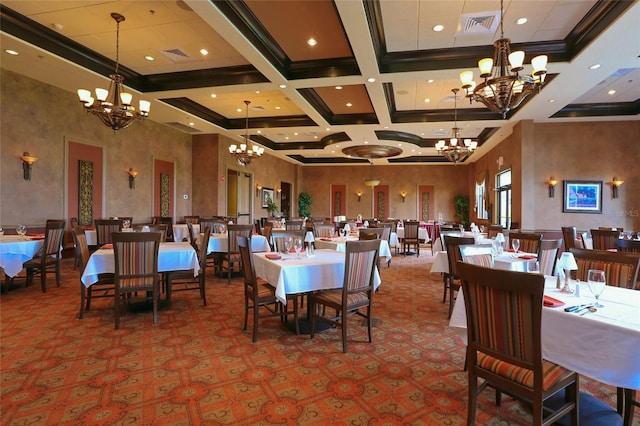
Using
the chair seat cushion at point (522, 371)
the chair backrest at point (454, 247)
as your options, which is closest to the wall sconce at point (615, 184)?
the chair backrest at point (454, 247)

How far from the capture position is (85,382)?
2537 mm

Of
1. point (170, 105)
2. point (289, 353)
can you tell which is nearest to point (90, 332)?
point (289, 353)

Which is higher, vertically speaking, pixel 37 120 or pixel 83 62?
pixel 83 62

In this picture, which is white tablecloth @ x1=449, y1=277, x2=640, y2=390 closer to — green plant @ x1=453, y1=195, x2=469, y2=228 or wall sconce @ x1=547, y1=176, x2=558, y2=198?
wall sconce @ x1=547, y1=176, x2=558, y2=198

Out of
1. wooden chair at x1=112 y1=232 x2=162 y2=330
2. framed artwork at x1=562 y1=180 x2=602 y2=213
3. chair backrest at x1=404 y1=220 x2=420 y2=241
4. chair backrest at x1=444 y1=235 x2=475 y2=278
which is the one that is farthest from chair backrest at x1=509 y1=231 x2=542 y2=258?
framed artwork at x1=562 y1=180 x2=602 y2=213

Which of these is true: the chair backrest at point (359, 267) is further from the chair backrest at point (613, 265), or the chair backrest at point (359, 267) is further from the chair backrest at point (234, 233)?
the chair backrest at point (234, 233)

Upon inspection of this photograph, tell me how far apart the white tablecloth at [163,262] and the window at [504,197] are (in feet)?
31.9

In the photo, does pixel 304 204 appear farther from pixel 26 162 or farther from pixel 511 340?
pixel 511 340

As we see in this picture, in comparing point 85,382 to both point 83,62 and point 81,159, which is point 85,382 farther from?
point 81,159

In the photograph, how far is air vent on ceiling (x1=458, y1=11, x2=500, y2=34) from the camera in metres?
4.75

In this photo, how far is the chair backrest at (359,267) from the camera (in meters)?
3.06

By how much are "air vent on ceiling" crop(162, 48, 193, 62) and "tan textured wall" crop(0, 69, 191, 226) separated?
3014 mm

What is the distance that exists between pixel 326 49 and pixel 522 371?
18.2 feet

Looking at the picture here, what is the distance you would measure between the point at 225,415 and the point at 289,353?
983mm
